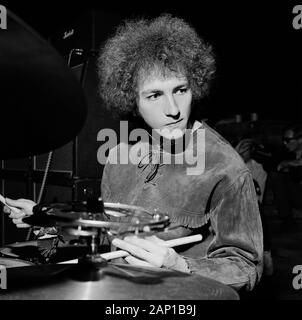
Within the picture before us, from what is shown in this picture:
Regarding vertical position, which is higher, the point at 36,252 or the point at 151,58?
the point at 151,58

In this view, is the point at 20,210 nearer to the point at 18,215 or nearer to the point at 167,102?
the point at 18,215

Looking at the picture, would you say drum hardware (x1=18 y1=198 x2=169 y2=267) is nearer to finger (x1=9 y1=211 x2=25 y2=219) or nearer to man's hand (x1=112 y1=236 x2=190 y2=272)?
man's hand (x1=112 y1=236 x2=190 y2=272)

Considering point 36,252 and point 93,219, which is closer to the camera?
point 93,219

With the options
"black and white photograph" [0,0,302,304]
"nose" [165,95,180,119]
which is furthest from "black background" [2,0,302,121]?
"nose" [165,95,180,119]

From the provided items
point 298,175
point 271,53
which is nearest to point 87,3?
point 298,175

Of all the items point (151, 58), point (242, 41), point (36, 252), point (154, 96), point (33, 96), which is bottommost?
point (36, 252)

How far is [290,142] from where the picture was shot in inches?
252

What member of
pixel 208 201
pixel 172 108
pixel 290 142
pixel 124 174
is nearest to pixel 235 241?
pixel 208 201

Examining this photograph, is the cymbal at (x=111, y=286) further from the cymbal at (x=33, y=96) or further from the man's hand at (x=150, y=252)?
the cymbal at (x=33, y=96)

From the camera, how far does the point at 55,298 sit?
735 millimetres

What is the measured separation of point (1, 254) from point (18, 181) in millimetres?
1554

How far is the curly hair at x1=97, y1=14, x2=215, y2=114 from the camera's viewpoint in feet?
4.31

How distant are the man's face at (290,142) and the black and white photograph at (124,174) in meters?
3.43

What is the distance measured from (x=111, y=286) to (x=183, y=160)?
0.64m
